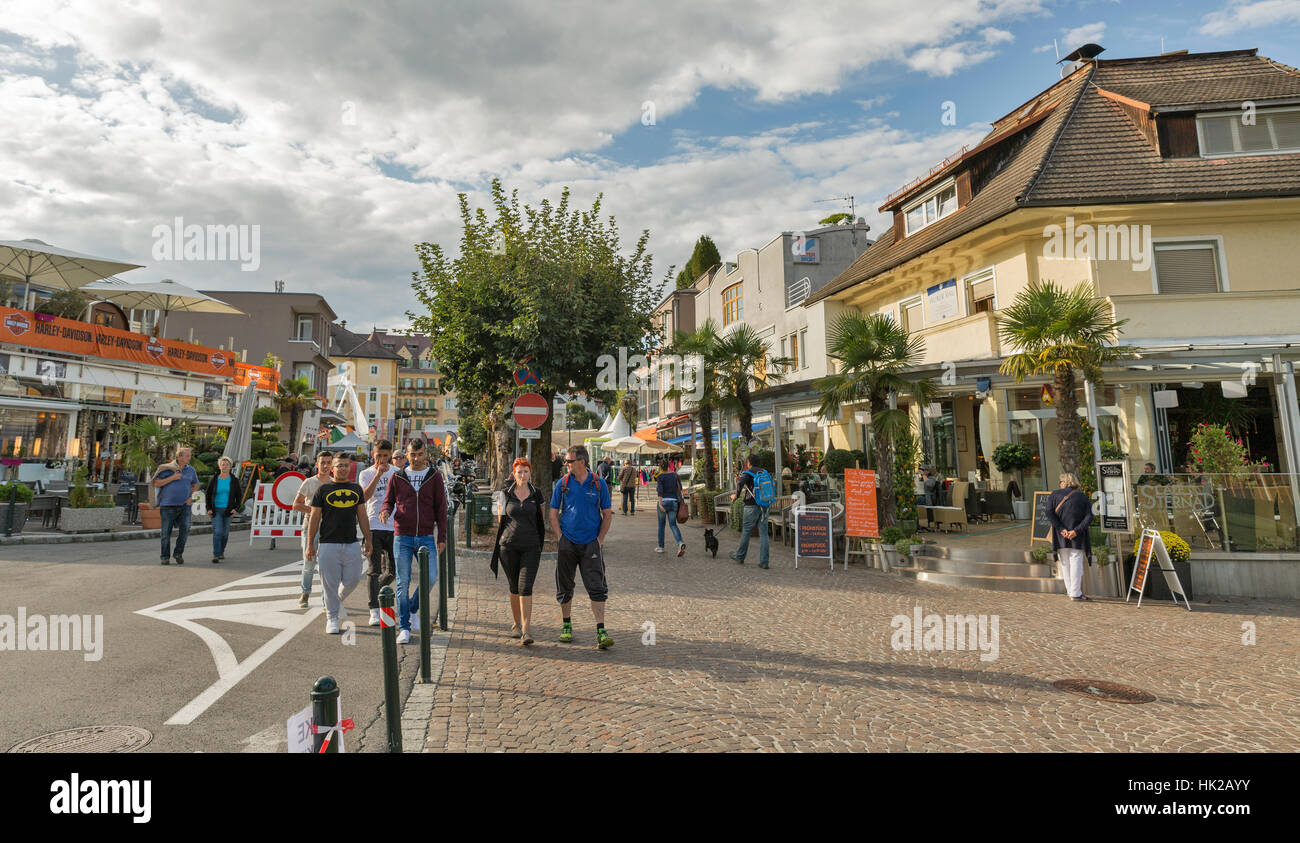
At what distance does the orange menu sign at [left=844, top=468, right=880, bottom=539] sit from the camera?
12208 millimetres

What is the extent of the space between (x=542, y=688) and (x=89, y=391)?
2390 centimetres

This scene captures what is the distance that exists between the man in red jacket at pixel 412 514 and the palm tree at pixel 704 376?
12.8 metres

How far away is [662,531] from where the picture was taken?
44.7 feet

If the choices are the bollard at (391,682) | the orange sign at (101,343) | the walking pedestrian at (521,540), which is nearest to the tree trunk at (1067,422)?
the walking pedestrian at (521,540)

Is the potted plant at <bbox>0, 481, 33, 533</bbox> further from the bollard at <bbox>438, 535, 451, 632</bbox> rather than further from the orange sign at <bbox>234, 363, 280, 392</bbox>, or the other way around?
the orange sign at <bbox>234, 363, 280, 392</bbox>

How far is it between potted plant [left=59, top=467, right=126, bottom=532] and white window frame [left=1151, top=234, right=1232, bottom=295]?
23.4 metres

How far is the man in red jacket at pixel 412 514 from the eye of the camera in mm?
6867

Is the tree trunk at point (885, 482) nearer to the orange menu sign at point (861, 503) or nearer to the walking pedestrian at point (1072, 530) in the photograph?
the orange menu sign at point (861, 503)

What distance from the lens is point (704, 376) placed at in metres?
20.0

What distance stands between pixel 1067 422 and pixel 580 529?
887cm

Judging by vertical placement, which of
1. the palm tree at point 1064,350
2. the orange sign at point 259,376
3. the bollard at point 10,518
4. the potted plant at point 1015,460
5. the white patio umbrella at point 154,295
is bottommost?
the bollard at point 10,518

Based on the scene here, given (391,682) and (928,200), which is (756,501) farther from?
(928,200)
